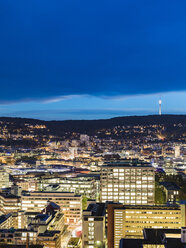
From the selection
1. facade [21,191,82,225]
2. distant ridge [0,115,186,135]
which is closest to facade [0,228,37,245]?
facade [21,191,82,225]

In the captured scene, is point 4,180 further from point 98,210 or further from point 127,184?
point 98,210

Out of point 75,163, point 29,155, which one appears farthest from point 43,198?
point 29,155

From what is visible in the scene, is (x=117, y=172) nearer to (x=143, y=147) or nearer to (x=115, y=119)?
(x=143, y=147)

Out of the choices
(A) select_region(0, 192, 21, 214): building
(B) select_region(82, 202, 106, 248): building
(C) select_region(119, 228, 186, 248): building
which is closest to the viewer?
(C) select_region(119, 228, 186, 248): building

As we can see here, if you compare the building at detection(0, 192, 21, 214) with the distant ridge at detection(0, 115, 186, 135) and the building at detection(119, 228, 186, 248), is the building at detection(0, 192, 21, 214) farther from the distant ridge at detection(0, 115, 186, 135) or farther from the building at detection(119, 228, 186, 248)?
the distant ridge at detection(0, 115, 186, 135)

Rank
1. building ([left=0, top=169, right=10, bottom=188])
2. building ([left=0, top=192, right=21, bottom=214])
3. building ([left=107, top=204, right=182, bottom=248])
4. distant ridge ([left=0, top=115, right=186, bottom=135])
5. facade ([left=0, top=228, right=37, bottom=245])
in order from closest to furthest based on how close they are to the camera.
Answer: facade ([left=0, top=228, right=37, bottom=245]) → building ([left=107, top=204, right=182, bottom=248]) → building ([left=0, top=192, right=21, bottom=214]) → building ([left=0, top=169, right=10, bottom=188]) → distant ridge ([left=0, top=115, right=186, bottom=135])

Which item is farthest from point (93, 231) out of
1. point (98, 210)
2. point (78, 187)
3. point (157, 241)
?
point (78, 187)

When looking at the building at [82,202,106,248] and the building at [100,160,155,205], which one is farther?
the building at [100,160,155,205]
